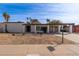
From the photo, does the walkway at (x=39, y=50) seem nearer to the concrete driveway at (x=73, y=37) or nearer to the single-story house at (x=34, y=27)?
the concrete driveway at (x=73, y=37)

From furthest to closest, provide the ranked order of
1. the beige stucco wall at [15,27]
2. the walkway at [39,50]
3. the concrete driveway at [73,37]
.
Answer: the concrete driveway at [73,37] < the beige stucco wall at [15,27] < the walkway at [39,50]

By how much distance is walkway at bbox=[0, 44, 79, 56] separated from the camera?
245 inches

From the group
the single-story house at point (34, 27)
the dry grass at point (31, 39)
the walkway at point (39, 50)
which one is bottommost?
the walkway at point (39, 50)

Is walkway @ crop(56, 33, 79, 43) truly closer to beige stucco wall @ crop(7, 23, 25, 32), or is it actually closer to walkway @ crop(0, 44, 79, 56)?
walkway @ crop(0, 44, 79, 56)

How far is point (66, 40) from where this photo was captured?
6.82 m

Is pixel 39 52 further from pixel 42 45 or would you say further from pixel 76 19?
pixel 76 19

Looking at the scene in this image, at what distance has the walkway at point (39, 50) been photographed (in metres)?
6.23

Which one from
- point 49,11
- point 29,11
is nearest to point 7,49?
point 29,11

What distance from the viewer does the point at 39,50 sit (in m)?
6.43

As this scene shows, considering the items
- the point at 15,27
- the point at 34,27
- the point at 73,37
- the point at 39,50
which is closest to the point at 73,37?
the point at 73,37

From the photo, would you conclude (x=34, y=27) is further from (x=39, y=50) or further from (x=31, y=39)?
(x=39, y=50)

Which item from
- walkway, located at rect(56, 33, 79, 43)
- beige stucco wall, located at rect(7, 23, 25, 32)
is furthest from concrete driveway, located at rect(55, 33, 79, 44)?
beige stucco wall, located at rect(7, 23, 25, 32)

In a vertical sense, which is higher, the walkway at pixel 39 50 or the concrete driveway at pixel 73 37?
the concrete driveway at pixel 73 37

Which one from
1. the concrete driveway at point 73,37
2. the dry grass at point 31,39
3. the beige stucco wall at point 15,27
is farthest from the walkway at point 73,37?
the beige stucco wall at point 15,27
